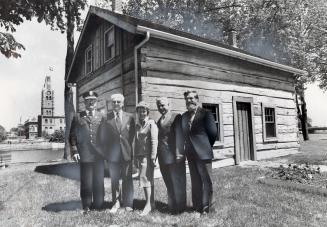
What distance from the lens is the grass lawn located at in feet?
15.0

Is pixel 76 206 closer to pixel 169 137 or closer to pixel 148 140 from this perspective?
pixel 148 140

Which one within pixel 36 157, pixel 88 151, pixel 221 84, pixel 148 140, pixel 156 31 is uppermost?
pixel 156 31

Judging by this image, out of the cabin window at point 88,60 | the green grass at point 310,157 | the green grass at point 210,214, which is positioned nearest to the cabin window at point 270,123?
the green grass at point 310,157

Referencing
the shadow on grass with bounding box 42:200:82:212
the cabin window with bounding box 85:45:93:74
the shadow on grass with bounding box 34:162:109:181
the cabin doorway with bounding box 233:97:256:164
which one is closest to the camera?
the shadow on grass with bounding box 42:200:82:212

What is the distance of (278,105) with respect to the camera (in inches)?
503

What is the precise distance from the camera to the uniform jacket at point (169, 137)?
4.82 metres

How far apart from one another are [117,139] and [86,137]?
20.9 inches

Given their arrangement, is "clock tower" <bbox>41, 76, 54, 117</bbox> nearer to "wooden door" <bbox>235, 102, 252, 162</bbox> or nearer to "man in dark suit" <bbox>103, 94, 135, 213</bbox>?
"wooden door" <bbox>235, 102, 252, 162</bbox>

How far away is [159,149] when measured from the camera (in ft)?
16.1

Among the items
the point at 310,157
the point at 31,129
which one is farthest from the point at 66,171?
the point at 31,129

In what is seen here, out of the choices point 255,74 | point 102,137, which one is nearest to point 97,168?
point 102,137

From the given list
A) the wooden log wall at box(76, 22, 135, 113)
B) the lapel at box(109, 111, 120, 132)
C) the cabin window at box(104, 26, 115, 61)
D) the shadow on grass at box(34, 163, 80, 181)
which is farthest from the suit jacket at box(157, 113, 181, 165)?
the cabin window at box(104, 26, 115, 61)

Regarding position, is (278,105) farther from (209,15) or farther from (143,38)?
(209,15)

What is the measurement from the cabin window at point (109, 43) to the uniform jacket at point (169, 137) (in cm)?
622
